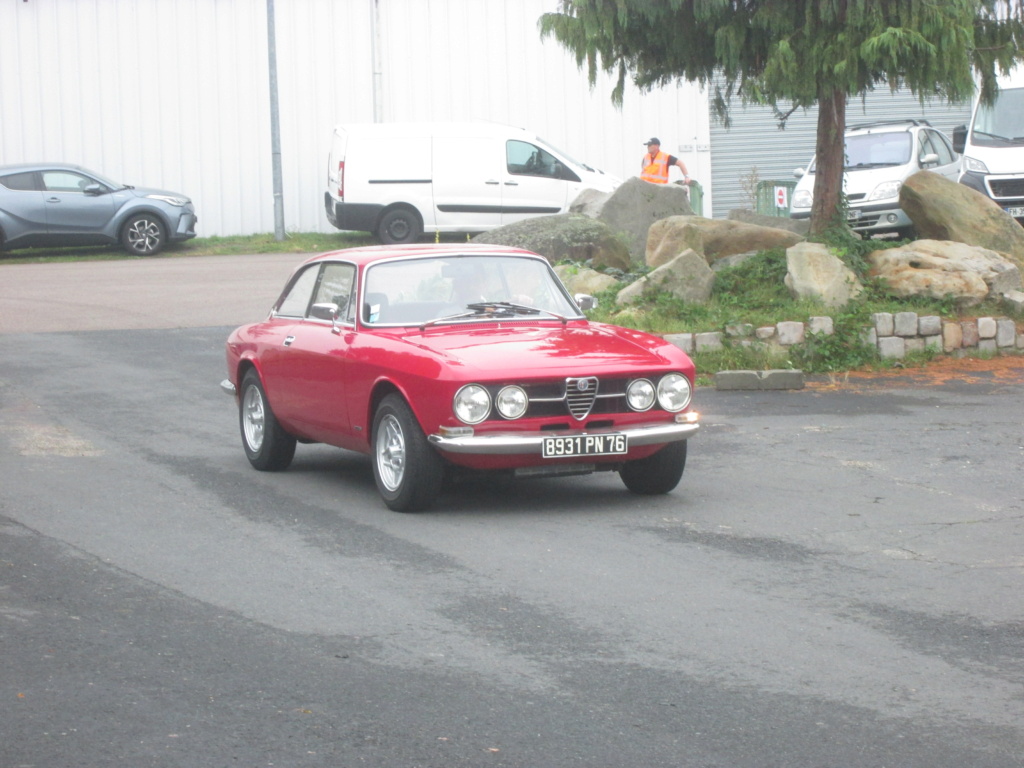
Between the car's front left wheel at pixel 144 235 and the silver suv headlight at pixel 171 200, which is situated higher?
the silver suv headlight at pixel 171 200

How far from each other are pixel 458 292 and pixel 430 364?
3.78 ft

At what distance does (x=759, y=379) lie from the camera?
13.4m

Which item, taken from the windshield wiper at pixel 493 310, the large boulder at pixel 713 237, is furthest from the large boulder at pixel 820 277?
the windshield wiper at pixel 493 310

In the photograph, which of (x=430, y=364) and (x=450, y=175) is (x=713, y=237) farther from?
(x=450, y=175)

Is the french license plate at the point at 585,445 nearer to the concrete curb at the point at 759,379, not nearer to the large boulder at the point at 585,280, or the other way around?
the concrete curb at the point at 759,379

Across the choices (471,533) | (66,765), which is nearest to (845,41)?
(471,533)

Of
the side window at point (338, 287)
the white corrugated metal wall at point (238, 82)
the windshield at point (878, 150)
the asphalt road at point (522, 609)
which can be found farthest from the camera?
the white corrugated metal wall at point (238, 82)

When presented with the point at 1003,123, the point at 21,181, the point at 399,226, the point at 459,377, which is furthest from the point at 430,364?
the point at 21,181

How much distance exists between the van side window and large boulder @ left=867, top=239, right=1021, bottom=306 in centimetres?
1119

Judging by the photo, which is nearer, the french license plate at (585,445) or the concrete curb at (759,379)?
the french license plate at (585,445)

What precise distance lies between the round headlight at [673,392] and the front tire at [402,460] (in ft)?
4.12

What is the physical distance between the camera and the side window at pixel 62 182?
85.3 feet

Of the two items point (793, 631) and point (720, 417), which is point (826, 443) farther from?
point (793, 631)

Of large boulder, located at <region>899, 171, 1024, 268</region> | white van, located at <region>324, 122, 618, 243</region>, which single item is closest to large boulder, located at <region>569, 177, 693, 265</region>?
large boulder, located at <region>899, 171, 1024, 268</region>
